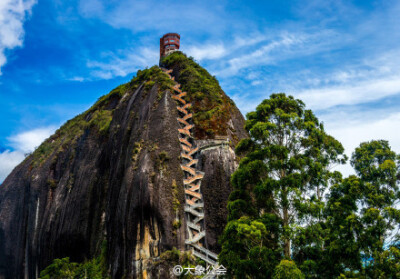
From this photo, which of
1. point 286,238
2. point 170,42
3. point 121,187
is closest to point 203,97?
point 121,187

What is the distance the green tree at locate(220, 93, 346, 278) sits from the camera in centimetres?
1179

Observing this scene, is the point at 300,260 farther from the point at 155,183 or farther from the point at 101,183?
the point at 101,183

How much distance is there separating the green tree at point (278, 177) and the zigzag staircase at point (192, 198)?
3.73m

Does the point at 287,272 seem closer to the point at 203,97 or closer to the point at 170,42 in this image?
the point at 203,97

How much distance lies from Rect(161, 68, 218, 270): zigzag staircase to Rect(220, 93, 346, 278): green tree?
3.73 metres

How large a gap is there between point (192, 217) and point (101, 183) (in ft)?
34.9

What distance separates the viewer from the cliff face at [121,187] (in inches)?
662

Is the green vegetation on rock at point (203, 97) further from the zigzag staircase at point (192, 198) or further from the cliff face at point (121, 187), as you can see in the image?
the zigzag staircase at point (192, 198)

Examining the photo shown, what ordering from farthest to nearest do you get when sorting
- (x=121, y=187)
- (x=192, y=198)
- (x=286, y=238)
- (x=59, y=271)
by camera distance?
(x=121, y=187) < (x=59, y=271) < (x=192, y=198) < (x=286, y=238)

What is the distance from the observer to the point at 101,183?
83.7 ft

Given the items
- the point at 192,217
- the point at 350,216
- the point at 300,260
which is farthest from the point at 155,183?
the point at 350,216

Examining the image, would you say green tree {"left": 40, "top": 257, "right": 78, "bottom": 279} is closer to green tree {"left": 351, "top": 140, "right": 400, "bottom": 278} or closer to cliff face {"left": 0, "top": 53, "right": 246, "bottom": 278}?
cliff face {"left": 0, "top": 53, "right": 246, "bottom": 278}

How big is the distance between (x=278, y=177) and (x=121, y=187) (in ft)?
34.3

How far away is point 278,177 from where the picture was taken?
1281 centimetres
